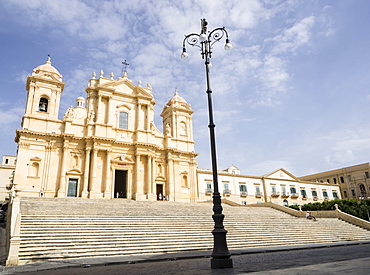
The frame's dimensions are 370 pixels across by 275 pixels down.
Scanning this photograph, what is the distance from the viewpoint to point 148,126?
105 feet

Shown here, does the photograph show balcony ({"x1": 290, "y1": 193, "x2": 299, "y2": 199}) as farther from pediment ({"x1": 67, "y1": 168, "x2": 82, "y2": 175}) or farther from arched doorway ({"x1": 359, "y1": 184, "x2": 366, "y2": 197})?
pediment ({"x1": 67, "y1": 168, "x2": 82, "y2": 175})

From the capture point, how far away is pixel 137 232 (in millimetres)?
14445

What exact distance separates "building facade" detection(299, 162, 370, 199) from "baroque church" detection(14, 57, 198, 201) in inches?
1308

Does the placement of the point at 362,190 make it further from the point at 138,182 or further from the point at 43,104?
the point at 43,104

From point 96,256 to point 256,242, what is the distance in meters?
8.73

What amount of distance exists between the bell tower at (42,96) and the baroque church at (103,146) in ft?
0.28

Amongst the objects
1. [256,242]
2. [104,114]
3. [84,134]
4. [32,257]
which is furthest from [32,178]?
[256,242]

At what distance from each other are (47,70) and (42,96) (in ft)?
11.6

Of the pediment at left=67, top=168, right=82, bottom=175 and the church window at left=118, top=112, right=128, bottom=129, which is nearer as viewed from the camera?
the pediment at left=67, top=168, right=82, bottom=175

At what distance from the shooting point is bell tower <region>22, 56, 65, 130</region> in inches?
1040

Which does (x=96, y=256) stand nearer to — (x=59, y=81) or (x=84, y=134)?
(x=84, y=134)

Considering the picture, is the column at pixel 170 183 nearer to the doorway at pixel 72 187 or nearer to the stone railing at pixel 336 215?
the doorway at pixel 72 187

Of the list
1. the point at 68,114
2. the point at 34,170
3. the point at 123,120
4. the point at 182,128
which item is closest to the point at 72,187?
the point at 34,170

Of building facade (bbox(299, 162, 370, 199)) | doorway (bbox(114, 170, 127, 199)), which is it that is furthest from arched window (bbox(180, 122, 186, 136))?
building facade (bbox(299, 162, 370, 199))
